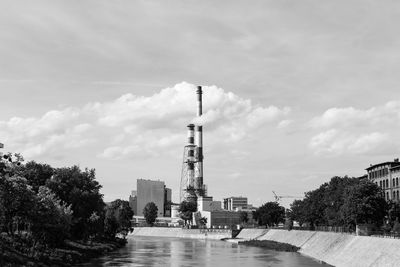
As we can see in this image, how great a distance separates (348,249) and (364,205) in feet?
52.4

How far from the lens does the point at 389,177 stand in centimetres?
17912

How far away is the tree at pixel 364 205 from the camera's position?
105125mm

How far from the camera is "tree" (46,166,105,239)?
339 feet

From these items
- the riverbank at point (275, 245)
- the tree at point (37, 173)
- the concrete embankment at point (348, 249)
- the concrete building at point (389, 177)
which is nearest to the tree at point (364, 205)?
the concrete embankment at point (348, 249)

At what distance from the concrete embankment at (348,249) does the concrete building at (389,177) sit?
4712 centimetres

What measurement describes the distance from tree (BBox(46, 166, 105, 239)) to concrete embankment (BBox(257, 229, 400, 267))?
45768 mm

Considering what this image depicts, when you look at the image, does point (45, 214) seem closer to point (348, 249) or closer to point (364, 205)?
point (348, 249)

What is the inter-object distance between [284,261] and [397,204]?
51779mm

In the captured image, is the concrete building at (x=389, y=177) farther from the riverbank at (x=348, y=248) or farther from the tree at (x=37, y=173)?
the tree at (x=37, y=173)

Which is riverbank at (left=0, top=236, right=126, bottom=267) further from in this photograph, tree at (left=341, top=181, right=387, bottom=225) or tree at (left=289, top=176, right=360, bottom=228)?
tree at (left=289, top=176, right=360, bottom=228)

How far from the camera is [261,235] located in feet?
615

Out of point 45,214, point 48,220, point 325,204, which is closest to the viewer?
point 45,214

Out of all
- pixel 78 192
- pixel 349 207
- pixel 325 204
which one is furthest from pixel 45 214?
pixel 325 204

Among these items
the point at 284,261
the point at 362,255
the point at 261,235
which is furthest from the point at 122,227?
the point at 362,255
